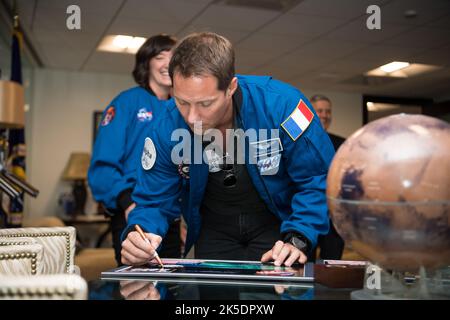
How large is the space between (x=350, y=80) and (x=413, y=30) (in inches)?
95.5

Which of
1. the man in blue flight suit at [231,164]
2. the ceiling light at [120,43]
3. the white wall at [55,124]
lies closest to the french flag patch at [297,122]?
the man in blue flight suit at [231,164]

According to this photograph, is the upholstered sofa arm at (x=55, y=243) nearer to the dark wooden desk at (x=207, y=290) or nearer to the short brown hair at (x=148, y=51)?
the dark wooden desk at (x=207, y=290)

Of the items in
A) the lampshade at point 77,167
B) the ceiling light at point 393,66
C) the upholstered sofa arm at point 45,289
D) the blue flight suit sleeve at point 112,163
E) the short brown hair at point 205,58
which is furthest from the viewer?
the lampshade at point 77,167

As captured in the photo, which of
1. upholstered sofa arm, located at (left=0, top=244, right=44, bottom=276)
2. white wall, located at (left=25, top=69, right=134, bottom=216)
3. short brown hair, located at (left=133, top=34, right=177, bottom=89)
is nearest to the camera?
upholstered sofa arm, located at (left=0, top=244, right=44, bottom=276)

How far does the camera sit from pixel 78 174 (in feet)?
22.3

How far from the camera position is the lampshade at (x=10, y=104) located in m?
2.94

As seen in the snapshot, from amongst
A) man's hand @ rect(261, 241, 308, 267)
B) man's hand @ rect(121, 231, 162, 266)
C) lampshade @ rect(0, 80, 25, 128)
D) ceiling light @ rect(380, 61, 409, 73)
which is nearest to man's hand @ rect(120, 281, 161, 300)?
man's hand @ rect(121, 231, 162, 266)

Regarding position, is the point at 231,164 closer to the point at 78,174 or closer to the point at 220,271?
the point at 220,271

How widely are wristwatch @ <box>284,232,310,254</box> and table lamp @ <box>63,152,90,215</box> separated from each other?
5.74 metres

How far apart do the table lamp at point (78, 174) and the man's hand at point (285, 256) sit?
587 centimetres

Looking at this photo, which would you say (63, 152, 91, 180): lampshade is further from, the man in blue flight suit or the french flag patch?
Answer: the french flag patch

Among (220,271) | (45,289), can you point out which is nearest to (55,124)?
(220,271)

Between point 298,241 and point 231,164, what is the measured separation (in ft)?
1.18

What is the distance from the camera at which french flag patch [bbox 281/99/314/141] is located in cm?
152
